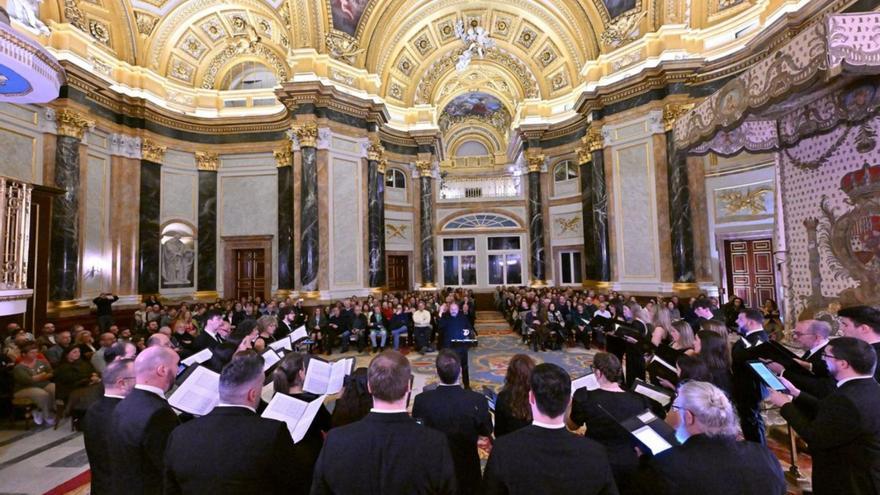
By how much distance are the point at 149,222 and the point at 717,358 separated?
15.4 meters

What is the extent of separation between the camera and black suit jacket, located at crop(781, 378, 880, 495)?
87.4 inches

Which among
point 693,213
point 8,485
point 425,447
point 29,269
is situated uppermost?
point 693,213

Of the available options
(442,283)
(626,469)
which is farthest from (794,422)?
(442,283)

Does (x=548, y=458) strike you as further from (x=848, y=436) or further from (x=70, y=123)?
(x=70, y=123)

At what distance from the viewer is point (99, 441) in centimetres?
242

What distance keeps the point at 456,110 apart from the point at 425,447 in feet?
78.7

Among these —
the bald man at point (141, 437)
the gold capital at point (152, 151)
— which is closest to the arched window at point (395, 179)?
the gold capital at point (152, 151)

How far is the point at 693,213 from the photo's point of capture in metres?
11.7

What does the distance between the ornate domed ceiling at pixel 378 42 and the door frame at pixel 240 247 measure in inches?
180

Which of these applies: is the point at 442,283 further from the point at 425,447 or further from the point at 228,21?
the point at 425,447

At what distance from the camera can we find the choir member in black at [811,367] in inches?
117

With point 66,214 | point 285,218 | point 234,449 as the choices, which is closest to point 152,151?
point 66,214

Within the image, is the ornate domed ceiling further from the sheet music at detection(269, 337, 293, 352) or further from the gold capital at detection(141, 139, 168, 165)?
the sheet music at detection(269, 337, 293, 352)

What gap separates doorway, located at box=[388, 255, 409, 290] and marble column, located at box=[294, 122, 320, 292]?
504cm
